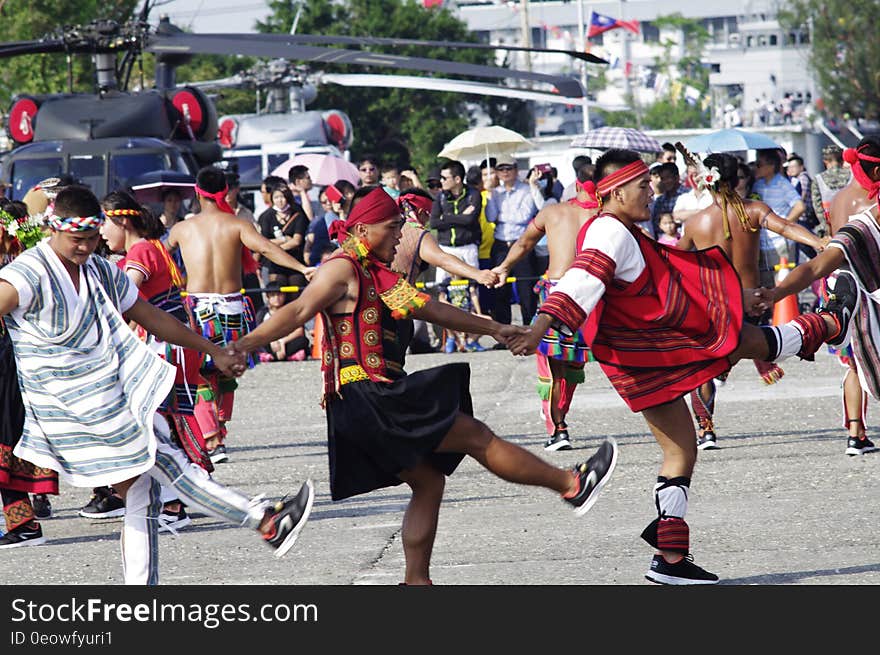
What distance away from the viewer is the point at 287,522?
6262 mm

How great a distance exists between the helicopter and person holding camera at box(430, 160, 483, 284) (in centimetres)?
226

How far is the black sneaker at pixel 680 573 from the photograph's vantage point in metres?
6.70

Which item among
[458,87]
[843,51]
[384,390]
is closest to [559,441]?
[384,390]

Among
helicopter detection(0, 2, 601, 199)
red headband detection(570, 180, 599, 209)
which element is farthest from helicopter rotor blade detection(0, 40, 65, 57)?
red headband detection(570, 180, 599, 209)

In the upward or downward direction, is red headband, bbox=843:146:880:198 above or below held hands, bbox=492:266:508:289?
above

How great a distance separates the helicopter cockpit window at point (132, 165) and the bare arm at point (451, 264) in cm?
981

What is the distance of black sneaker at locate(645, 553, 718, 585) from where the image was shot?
22.0 ft

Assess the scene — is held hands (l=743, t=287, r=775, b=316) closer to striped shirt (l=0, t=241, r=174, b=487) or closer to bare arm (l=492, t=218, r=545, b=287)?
striped shirt (l=0, t=241, r=174, b=487)

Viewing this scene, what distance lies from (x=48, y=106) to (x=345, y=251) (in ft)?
49.1

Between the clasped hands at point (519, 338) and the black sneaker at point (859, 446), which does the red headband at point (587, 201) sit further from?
the clasped hands at point (519, 338)

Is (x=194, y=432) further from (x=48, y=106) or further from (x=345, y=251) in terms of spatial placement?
(x=48, y=106)

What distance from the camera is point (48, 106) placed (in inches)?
807

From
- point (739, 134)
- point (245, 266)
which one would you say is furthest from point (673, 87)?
point (245, 266)

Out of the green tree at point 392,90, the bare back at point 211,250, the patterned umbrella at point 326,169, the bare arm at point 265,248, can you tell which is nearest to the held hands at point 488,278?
the bare arm at point 265,248
